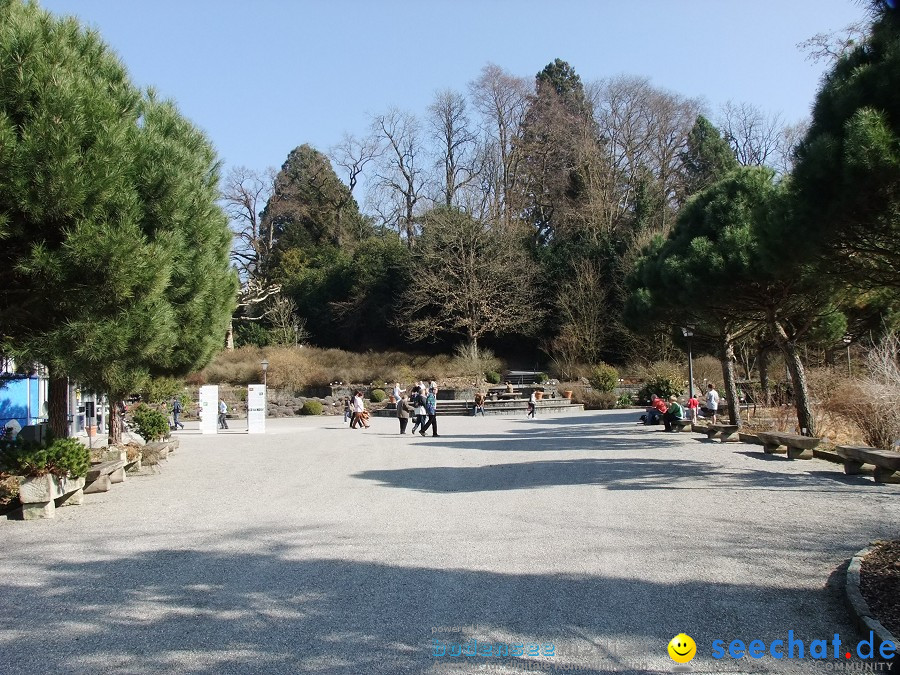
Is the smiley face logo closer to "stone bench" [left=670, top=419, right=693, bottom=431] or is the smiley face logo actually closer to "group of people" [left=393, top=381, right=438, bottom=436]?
"group of people" [left=393, top=381, right=438, bottom=436]

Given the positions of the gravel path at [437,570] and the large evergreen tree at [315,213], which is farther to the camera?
the large evergreen tree at [315,213]

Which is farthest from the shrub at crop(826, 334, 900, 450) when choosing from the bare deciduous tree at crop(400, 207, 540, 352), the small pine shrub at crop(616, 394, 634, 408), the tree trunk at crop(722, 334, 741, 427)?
the bare deciduous tree at crop(400, 207, 540, 352)

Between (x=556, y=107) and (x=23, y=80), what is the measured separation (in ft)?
154

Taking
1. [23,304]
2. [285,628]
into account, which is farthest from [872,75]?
[23,304]

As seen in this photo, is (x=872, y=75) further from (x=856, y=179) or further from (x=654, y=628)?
(x=654, y=628)

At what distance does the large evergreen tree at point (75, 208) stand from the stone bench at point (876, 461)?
10.0 m

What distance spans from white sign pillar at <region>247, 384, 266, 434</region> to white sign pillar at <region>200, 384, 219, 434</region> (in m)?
1.56

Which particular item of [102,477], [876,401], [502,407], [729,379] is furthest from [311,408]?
[876,401]

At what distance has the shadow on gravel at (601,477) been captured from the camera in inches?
429

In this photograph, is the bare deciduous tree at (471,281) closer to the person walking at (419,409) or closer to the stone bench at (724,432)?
the person walking at (419,409)

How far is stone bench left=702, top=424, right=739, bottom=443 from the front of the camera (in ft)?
58.2

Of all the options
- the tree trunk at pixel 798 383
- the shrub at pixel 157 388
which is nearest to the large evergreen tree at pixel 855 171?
the tree trunk at pixel 798 383

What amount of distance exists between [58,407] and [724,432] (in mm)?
14556

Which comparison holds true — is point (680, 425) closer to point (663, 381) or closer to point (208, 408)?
point (663, 381)
